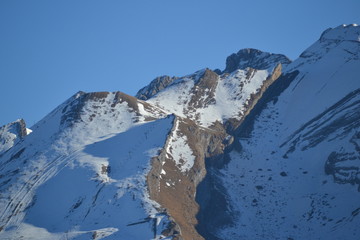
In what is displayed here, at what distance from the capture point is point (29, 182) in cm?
8875

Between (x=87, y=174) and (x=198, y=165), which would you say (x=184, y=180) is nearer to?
(x=198, y=165)

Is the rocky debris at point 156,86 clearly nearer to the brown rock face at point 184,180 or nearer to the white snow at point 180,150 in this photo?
the brown rock face at point 184,180

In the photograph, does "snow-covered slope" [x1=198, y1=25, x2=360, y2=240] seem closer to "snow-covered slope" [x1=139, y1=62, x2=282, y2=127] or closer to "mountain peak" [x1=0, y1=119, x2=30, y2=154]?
"snow-covered slope" [x1=139, y1=62, x2=282, y2=127]

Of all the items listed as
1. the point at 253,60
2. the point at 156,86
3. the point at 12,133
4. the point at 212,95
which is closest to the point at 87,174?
the point at 212,95

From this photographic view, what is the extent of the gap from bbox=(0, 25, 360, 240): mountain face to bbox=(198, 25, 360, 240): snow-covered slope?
244mm

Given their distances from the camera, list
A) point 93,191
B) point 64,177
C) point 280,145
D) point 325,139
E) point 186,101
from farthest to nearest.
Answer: point 186,101
point 280,145
point 325,139
point 64,177
point 93,191

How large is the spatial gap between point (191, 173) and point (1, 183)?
31.1m

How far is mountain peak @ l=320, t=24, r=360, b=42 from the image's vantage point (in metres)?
141

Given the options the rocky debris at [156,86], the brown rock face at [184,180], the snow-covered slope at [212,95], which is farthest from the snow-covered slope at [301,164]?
the rocky debris at [156,86]

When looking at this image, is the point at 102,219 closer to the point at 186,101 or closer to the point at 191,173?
the point at 191,173

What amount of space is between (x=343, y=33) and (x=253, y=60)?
2859cm

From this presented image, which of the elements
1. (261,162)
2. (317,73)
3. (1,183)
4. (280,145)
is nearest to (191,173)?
(261,162)

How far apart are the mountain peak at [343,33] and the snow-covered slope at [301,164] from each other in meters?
7.22

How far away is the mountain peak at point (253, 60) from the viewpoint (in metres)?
159
